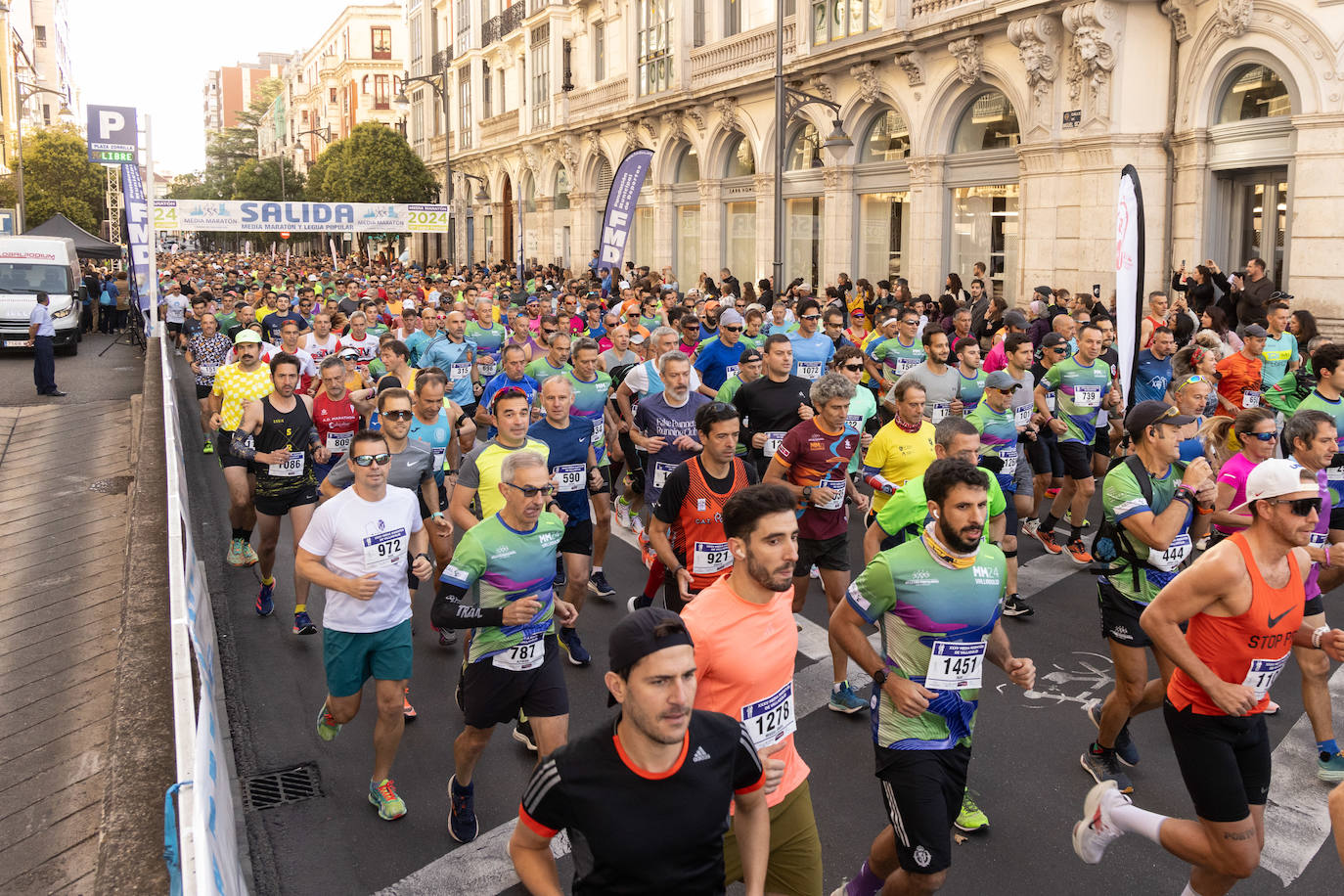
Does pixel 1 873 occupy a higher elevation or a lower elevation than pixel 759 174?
lower

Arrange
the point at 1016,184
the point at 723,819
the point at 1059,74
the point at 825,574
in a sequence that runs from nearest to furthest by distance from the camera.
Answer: the point at 723,819
the point at 825,574
the point at 1059,74
the point at 1016,184

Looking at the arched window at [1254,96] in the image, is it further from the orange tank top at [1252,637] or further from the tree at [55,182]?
the tree at [55,182]

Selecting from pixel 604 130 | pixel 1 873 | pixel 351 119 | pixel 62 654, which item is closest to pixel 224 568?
pixel 62 654

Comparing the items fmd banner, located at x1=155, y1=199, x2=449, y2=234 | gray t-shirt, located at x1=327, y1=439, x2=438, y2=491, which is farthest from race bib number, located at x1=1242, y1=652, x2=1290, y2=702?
fmd banner, located at x1=155, y1=199, x2=449, y2=234

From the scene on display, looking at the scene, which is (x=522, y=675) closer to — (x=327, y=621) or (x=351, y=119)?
(x=327, y=621)

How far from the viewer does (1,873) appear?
5.45 metres

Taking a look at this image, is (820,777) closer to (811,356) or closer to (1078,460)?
(1078,460)

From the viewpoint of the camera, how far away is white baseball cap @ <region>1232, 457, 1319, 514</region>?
4.06 metres

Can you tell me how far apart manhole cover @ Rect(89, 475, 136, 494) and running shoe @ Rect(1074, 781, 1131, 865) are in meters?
11.7

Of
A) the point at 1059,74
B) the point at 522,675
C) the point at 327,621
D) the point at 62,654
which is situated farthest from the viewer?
the point at 1059,74

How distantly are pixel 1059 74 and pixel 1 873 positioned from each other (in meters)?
18.9

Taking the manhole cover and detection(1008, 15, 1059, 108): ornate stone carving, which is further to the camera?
detection(1008, 15, 1059, 108): ornate stone carving

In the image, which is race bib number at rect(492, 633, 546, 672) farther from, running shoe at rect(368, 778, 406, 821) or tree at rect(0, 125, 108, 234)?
tree at rect(0, 125, 108, 234)

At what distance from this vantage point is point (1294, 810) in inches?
213
